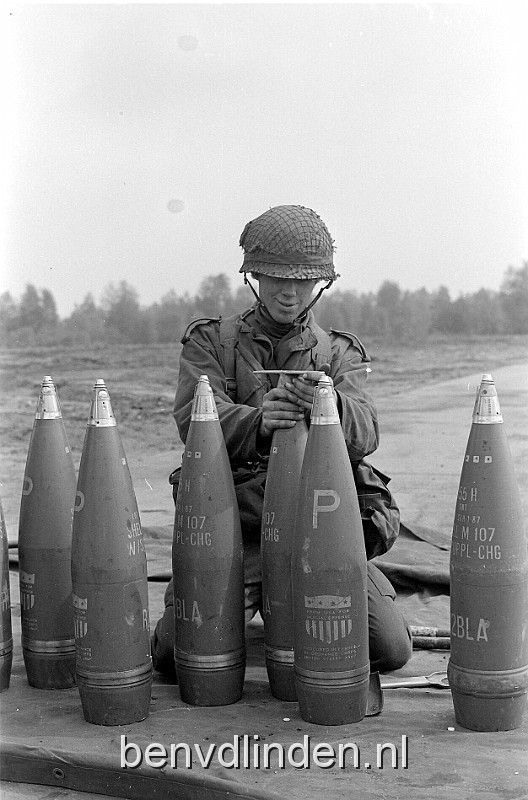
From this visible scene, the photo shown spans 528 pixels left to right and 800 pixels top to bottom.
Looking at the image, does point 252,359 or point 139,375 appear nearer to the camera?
point 252,359

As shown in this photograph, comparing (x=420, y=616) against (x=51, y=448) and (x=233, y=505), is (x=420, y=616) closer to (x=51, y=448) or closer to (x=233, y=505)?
(x=233, y=505)

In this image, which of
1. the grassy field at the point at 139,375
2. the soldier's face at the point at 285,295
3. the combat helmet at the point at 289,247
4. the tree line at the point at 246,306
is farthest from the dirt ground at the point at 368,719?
the combat helmet at the point at 289,247

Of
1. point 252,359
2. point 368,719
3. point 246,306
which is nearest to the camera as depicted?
point 368,719

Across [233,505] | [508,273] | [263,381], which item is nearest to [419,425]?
[508,273]

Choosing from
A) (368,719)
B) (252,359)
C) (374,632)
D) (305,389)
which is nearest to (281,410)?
(305,389)

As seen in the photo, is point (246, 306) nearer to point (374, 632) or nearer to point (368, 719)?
point (374, 632)

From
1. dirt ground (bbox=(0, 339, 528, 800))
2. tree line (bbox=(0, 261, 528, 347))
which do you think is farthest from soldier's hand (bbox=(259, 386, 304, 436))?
tree line (bbox=(0, 261, 528, 347))

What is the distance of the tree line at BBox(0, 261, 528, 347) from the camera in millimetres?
9922

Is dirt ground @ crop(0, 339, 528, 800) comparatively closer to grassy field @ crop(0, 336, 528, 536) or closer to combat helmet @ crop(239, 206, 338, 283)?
grassy field @ crop(0, 336, 528, 536)

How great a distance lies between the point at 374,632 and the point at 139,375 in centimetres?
790

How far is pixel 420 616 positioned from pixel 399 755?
1.75m

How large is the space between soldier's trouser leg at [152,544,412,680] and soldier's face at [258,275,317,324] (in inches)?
37.4

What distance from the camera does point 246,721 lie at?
3.18 meters

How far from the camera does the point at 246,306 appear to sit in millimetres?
9805
